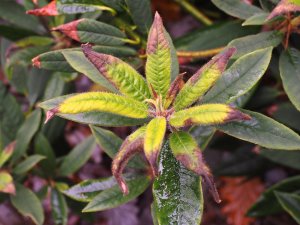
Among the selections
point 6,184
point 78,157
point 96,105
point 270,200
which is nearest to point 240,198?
point 270,200

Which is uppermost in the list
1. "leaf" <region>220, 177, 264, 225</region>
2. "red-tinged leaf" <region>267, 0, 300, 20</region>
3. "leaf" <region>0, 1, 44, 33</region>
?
"red-tinged leaf" <region>267, 0, 300, 20</region>

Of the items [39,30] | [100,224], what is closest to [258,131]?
[39,30]

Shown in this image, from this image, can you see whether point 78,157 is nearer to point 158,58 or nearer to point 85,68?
point 85,68

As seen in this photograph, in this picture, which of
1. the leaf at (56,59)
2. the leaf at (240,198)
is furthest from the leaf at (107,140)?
the leaf at (240,198)

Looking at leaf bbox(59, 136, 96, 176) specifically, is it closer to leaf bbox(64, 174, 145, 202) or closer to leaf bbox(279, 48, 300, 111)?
leaf bbox(64, 174, 145, 202)

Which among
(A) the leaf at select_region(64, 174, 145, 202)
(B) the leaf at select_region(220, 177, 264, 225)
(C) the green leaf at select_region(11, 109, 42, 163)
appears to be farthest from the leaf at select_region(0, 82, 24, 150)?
(B) the leaf at select_region(220, 177, 264, 225)

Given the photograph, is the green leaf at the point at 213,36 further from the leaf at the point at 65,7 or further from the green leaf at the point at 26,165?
the green leaf at the point at 26,165
